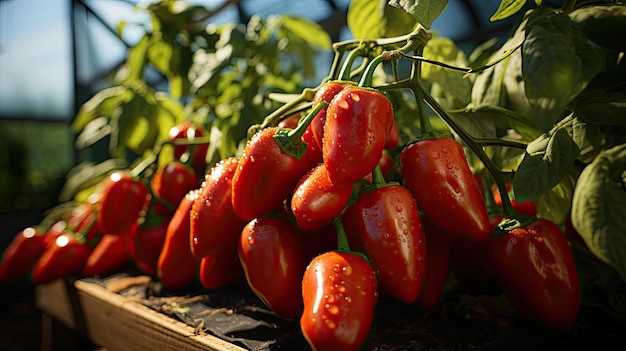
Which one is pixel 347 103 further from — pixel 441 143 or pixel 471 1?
pixel 471 1

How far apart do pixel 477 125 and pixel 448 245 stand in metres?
0.15

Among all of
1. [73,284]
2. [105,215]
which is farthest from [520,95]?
[73,284]

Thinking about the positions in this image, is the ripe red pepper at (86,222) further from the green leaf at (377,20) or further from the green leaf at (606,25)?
the green leaf at (606,25)

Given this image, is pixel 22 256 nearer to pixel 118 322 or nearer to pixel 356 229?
pixel 118 322

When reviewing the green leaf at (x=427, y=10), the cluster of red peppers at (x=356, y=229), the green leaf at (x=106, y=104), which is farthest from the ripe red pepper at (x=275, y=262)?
the green leaf at (x=106, y=104)

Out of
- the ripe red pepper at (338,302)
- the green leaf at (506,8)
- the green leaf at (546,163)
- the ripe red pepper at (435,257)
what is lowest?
the ripe red pepper at (435,257)

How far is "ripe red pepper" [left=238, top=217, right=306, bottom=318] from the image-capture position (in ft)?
1.58

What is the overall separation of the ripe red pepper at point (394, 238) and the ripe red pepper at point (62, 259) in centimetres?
59

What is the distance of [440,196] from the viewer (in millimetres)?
465

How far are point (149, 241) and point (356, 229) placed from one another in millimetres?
373

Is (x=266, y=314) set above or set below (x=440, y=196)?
below

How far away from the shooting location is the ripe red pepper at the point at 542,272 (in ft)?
1.55

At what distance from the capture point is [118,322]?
66 centimetres

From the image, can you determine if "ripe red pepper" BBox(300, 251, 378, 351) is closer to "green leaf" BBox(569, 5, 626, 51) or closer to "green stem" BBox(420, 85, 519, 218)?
"green stem" BBox(420, 85, 519, 218)
